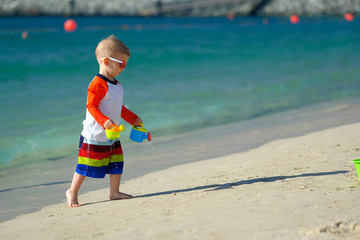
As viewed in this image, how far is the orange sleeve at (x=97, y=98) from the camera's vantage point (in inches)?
140

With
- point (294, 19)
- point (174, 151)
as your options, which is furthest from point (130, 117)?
point (294, 19)

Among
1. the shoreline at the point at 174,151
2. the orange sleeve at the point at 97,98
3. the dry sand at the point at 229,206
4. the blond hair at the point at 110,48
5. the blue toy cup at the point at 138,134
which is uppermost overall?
the blond hair at the point at 110,48

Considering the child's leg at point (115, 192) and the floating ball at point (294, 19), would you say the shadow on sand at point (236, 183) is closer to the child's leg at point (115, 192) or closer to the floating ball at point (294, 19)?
the child's leg at point (115, 192)

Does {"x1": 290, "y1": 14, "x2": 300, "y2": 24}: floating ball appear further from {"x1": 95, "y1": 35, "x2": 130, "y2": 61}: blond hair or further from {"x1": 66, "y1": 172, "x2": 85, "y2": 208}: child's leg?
{"x1": 66, "y1": 172, "x2": 85, "y2": 208}: child's leg

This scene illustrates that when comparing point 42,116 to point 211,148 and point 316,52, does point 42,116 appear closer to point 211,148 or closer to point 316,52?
point 211,148

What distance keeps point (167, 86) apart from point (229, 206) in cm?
782

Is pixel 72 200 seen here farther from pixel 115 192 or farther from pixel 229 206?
pixel 229 206

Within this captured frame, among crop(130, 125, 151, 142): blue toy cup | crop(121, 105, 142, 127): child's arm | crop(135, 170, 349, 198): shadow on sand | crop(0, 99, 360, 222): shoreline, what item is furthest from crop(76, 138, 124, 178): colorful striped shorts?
crop(0, 99, 360, 222): shoreline

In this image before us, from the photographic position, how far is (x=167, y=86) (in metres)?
11.0

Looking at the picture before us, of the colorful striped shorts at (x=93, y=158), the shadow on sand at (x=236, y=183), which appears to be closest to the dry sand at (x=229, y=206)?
the shadow on sand at (x=236, y=183)

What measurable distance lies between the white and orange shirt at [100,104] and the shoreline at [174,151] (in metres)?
0.72

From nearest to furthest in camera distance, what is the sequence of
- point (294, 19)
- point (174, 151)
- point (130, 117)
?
point (130, 117) → point (174, 151) → point (294, 19)

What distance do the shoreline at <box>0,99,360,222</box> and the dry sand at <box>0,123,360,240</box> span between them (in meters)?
0.28

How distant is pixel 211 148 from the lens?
18.5 ft
